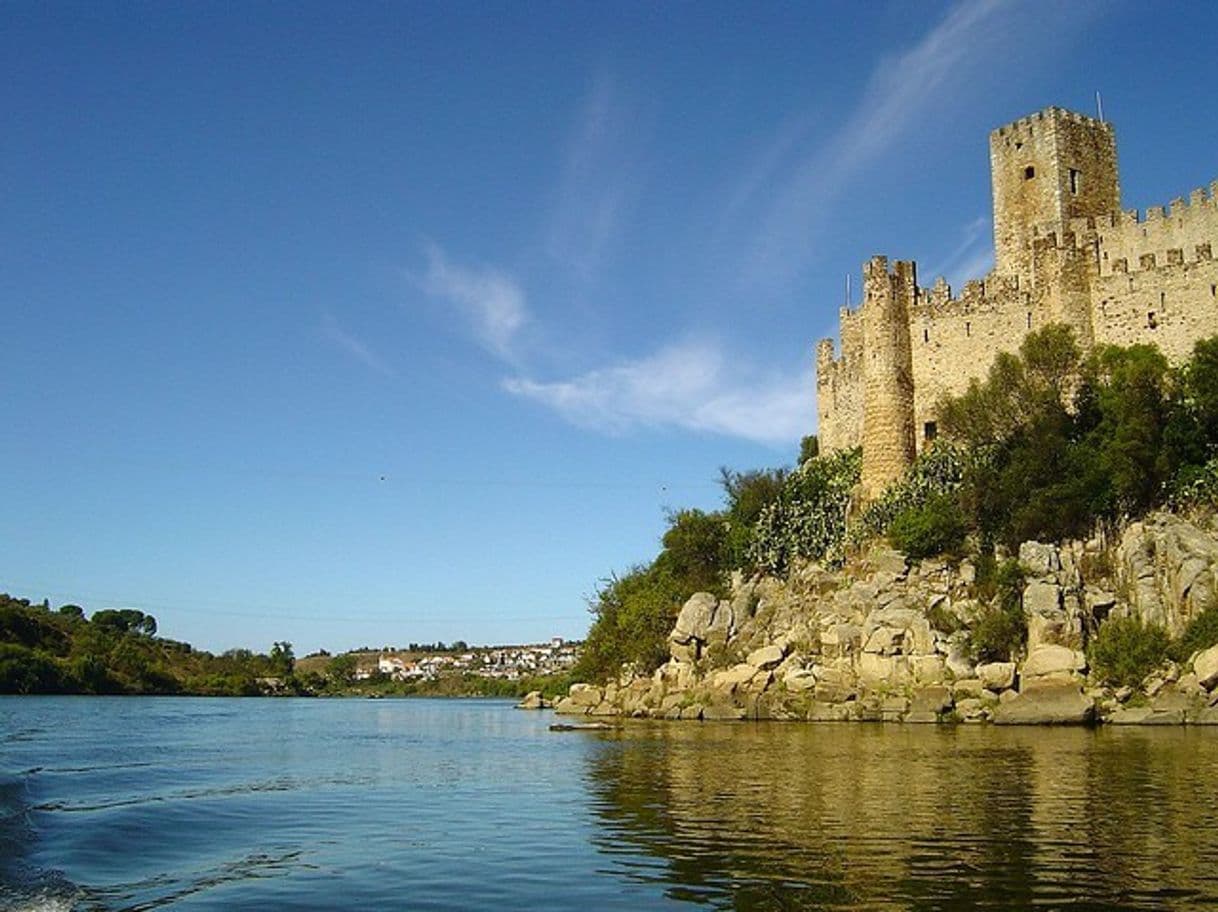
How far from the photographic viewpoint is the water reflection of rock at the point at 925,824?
1295 centimetres

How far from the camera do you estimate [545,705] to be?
90.8 meters

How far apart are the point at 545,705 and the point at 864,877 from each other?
259 feet

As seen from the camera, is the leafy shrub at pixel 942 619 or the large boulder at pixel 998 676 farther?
the leafy shrub at pixel 942 619

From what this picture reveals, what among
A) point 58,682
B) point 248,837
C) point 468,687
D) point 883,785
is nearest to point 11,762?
point 248,837

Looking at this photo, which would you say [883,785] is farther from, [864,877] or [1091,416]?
[1091,416]

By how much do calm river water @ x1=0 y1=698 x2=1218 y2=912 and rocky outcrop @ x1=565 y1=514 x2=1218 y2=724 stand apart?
410cm

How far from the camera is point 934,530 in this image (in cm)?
4762

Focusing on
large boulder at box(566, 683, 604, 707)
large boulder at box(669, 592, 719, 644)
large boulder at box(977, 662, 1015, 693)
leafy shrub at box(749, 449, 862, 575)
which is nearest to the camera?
large boulder at box(977, 662, 1015, 693)

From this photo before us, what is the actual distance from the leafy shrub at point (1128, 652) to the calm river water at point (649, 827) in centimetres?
505

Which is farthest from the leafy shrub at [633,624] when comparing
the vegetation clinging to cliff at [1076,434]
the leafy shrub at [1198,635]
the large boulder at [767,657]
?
the leafy shrub at [1198,635]

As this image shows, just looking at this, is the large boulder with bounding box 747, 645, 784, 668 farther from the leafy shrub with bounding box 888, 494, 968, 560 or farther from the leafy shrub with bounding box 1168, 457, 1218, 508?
the leafy shrub with bounding box 1168, 457, 1218, 508

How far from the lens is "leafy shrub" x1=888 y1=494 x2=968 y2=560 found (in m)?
47.6

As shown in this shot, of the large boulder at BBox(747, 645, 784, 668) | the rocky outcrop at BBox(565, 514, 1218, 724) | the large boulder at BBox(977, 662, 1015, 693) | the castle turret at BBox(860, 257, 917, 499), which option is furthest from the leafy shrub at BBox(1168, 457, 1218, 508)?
the large boulder at BBox(747, 645, 784, 668)

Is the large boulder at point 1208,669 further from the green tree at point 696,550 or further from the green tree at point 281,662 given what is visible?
the green tree at point 281,662
